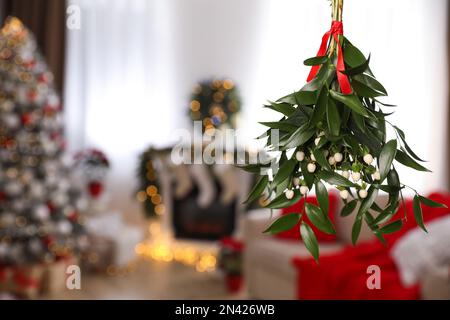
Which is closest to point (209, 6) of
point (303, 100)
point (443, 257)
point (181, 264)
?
point (181, 264)

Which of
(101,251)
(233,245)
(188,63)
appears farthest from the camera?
(188,63)

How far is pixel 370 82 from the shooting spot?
756 millimetres

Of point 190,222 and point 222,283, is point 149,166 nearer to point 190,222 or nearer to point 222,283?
point 190,222

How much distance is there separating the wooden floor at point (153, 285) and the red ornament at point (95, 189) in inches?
26.3

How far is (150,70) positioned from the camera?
5910mm

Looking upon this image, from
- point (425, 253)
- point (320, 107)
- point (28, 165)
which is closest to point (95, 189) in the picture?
point (28, 165)

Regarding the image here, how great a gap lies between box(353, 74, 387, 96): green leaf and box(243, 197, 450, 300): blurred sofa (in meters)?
2.52

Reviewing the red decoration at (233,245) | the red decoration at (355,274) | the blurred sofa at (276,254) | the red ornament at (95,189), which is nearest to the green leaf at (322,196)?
the red decoration at (355,274)

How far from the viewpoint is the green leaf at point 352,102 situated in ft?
2.38

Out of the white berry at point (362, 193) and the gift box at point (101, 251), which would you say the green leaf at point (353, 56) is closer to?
the white berry at point (362, 193)

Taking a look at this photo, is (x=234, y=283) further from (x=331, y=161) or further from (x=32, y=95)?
(x=331, y=161)

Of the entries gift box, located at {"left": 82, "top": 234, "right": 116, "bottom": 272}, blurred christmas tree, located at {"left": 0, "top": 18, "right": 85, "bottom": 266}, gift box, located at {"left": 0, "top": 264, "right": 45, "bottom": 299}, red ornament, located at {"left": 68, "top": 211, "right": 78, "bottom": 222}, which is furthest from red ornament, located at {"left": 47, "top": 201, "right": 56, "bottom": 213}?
gift box, located at {"left": 82, "top": 234, "right": 116, "bottom": 272}

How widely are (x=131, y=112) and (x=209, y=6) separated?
1368 millimetres

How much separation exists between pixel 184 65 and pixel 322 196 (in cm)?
526
